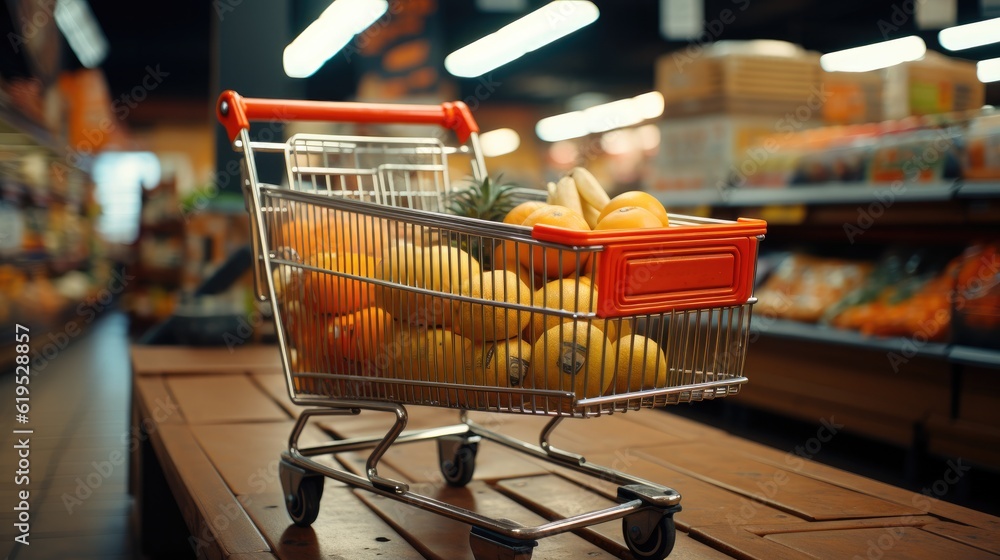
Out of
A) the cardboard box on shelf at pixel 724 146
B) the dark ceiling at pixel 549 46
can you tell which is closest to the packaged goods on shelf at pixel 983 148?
the dark ceiling at pixel 549 46

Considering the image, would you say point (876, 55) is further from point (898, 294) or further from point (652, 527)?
point (652, 527)

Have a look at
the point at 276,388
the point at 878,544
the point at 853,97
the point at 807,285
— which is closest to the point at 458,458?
the point at 878,544

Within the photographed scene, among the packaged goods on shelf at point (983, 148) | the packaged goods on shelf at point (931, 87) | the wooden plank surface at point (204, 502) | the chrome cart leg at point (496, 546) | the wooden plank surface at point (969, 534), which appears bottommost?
the wooden plank surface at point (969, 534)

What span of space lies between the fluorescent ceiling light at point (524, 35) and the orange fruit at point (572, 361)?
7864mm

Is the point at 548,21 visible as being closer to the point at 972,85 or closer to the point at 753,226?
the point at 972,85

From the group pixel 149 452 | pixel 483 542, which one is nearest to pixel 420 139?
pixel 483 542

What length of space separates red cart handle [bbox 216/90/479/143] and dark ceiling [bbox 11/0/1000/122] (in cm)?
297

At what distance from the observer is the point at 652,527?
4.39 feet

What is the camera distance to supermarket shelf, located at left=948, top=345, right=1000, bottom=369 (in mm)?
3213

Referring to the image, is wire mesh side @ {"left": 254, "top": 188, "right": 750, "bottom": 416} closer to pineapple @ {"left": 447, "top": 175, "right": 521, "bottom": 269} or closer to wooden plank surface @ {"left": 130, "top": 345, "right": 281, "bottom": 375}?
pineapple @ {"left": 447, "top": 175, "right": 521, "bottom": 269}

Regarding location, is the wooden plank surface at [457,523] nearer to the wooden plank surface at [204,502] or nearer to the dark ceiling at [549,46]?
the wooden plank surface at [204,502]

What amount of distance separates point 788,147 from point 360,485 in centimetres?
368

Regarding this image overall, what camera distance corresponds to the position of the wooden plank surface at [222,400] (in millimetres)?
2295

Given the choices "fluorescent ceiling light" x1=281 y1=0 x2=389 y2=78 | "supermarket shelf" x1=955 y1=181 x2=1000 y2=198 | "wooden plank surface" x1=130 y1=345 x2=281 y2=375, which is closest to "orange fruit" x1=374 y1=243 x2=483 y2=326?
"wooden plank surface" x1=130 y1=345 x2=281 y2=375
